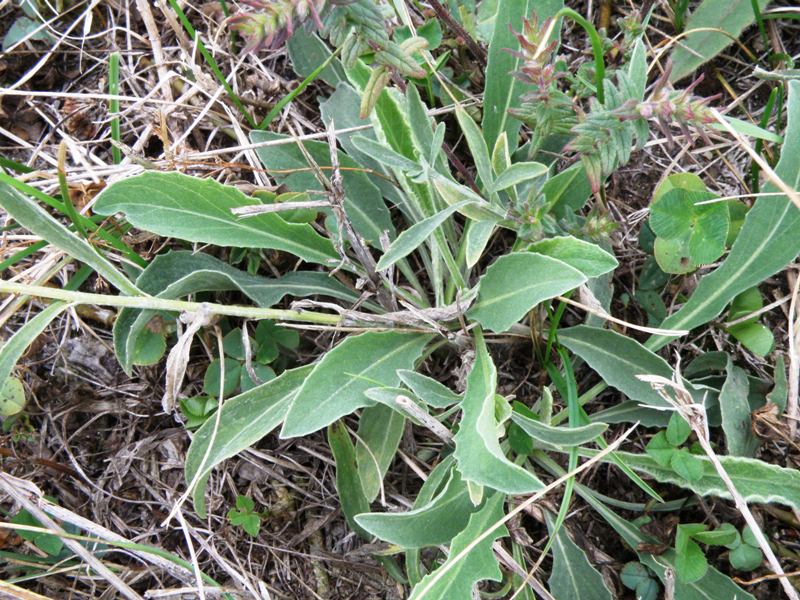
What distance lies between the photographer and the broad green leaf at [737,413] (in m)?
1.36

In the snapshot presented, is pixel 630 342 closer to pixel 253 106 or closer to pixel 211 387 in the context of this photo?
pixel 211 387

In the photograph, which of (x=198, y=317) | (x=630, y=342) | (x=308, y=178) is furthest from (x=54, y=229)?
(x=630, y=342)

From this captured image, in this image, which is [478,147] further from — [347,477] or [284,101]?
[347,477]

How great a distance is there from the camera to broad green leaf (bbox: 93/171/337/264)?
137 cm

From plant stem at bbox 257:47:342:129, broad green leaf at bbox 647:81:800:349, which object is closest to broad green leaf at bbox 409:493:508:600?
broad green leaf at bbox 647:81:800:349

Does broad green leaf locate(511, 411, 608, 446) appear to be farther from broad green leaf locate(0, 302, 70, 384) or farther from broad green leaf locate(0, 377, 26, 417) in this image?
broad green leaf locate(0, 377, 26, 417)

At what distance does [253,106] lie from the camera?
69.5 inches

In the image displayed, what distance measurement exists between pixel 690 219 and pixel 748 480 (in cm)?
50

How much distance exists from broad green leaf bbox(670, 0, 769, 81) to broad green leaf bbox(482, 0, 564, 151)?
0.37 metres

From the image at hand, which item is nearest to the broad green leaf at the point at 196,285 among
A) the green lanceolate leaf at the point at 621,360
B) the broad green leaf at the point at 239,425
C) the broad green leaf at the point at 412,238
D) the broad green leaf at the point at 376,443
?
the broad green leaf at the point at 239,425

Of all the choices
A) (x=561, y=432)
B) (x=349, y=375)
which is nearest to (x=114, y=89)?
(x=349, y=375)

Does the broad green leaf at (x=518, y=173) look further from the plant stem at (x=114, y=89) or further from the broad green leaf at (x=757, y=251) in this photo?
the plant stem at (x=114, y=89)

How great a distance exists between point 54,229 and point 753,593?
5.09 ft

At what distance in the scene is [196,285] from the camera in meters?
1.49
